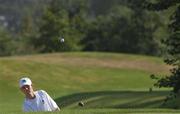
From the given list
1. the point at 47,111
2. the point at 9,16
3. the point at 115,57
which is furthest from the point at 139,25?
the point at 9,16

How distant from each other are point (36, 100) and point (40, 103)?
0.33ft

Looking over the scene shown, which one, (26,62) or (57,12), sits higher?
(57,12)

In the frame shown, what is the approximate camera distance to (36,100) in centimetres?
1151

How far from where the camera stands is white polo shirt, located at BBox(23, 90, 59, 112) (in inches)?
452

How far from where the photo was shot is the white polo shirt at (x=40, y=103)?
37.7 ft

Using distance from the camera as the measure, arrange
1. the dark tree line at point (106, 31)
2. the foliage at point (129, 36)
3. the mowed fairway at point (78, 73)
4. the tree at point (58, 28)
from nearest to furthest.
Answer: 1. the mowed fairway at point (78, 73)
2. the tree at point (58, 28)
3. the dark tree line at point (106, 31)
4. the foliage at point (129, 36)

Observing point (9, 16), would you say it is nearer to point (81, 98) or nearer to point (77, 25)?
point (77, 25)

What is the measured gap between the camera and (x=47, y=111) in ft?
38.0

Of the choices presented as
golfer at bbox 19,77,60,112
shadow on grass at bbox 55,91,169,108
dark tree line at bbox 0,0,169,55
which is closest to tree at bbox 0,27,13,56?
dark tree line at bbox 0,0,169,55

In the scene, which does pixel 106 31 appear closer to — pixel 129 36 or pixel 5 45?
pixel 129 36

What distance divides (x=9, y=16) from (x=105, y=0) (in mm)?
61619

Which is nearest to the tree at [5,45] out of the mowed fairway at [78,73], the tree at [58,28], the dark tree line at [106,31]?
Result: the tree at [58,28]

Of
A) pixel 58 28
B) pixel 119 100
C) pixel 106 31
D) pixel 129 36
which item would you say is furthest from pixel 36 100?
pixel 106 31

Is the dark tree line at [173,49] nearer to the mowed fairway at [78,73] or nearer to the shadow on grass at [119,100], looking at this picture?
the shadow on grass at [119,100]
